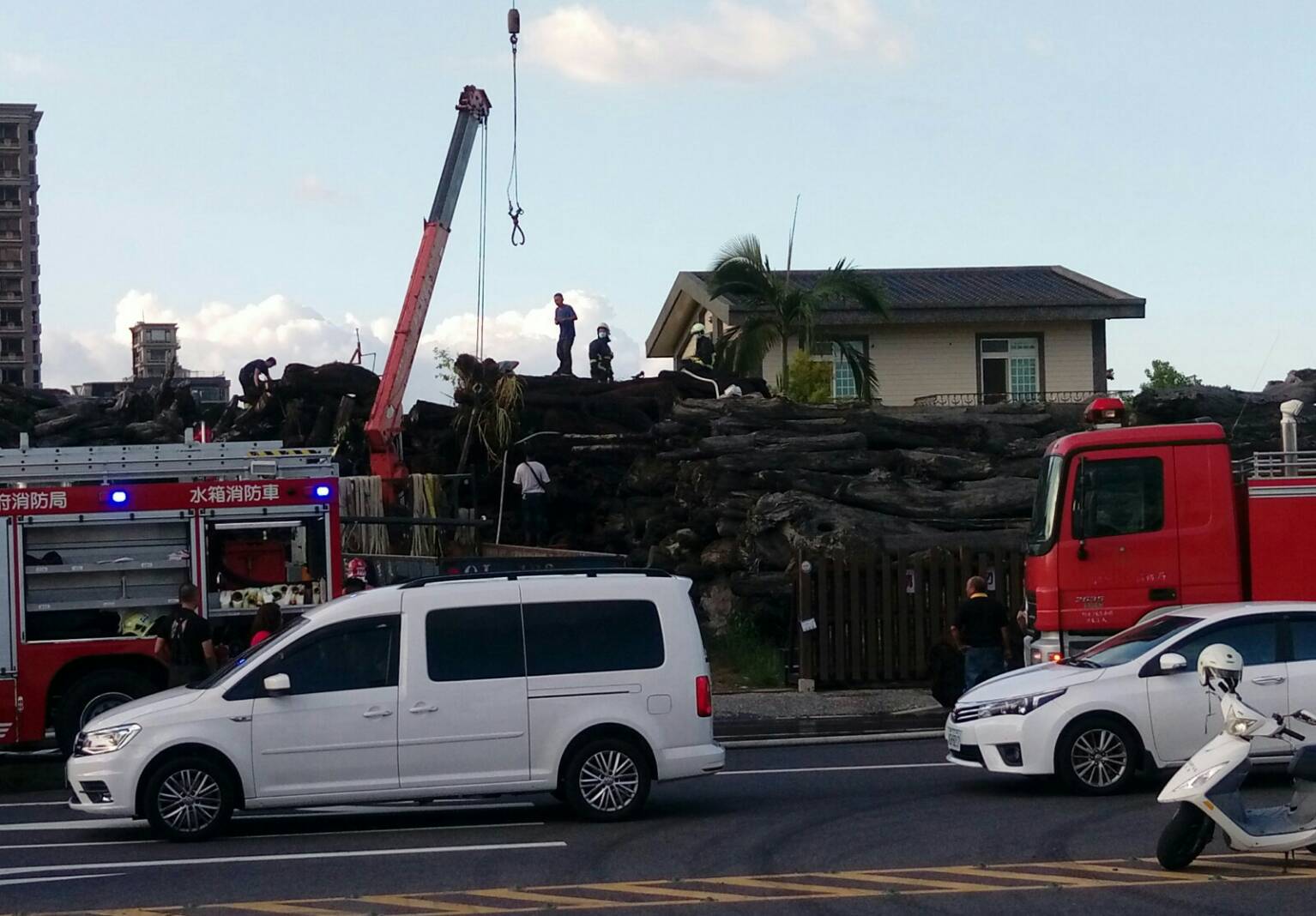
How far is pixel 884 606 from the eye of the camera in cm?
2059

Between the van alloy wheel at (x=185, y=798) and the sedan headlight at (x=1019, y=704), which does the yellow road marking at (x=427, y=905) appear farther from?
the sedan headlight at (x=1019, y=704)

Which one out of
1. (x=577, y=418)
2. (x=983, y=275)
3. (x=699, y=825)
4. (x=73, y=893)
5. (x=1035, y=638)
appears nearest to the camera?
(x=73, y=893)

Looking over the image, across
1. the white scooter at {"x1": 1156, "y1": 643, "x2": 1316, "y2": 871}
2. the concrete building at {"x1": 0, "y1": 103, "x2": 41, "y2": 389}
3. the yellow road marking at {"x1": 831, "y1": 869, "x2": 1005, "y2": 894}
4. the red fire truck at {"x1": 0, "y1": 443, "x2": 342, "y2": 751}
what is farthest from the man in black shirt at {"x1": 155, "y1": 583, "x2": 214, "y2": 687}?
the concrete building at {"x1": 0, "y1": 103, "x2": 41, "y2": 389}

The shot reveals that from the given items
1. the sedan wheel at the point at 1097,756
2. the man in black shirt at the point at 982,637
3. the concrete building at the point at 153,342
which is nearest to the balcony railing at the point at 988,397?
the man in black shirt at the point at 982,637

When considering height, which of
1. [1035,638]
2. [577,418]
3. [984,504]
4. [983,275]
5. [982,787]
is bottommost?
[982,787]

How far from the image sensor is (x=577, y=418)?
28656 mm

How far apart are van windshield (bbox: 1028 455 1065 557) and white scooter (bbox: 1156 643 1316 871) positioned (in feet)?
19.6

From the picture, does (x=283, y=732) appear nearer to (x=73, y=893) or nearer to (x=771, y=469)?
(x=73, y=893)

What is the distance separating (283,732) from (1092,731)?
5.88 metres

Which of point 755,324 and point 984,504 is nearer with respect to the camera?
point 984,504

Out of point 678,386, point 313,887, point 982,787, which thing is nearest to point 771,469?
point 678,386

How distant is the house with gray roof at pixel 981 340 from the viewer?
110 feet

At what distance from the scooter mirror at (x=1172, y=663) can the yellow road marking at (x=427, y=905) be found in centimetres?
567

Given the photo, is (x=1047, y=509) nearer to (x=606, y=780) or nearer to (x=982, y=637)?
(x=982, y=637)
